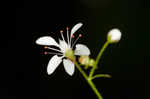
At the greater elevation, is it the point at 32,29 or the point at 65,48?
the point at 32,29

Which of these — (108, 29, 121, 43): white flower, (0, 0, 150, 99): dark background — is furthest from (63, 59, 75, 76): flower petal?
(0, 0, 150, 99): dark background

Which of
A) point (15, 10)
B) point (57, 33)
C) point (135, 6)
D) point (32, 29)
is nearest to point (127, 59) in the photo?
point (135, 6)

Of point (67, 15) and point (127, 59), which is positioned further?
point (67, 15)

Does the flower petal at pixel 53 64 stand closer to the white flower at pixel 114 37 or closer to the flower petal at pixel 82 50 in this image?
the flower petal at pixel 82 50

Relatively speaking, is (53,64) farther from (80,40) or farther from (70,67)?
(80,40)

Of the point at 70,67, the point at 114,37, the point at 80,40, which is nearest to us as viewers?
the point at 114,37

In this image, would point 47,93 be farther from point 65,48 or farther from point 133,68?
point 65,48

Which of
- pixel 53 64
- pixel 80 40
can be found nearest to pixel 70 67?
pixel 53 64

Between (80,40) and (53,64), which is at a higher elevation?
(80,40)
